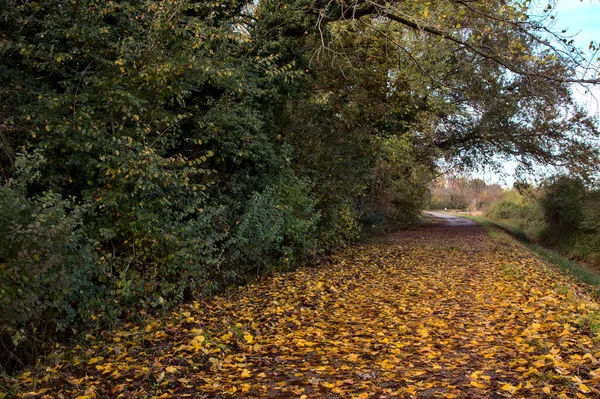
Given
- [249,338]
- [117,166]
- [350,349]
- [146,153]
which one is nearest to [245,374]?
[249,338]

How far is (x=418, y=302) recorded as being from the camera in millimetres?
7918

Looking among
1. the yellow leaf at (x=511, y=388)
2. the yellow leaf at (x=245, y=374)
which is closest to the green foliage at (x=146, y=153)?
the yellow leaf at (x=245, y=374)

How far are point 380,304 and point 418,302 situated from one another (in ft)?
2.06

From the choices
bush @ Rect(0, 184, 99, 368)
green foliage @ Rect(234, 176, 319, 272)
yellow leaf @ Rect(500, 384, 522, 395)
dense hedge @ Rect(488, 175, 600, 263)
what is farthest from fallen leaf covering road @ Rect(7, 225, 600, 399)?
dense hedge @ Rect(488, 175, 600, 263)

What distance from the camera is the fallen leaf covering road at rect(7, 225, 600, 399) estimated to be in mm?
4277

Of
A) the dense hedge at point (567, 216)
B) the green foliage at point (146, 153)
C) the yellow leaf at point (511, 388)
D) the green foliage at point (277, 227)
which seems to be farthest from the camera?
the dense hedge at point (567, 216)

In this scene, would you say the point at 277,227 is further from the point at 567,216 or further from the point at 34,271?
the point at 567,216

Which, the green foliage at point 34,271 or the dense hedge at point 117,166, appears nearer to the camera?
the green foliage at point 34,271

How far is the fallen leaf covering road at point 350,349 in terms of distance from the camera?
428cm

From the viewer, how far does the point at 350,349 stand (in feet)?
18.1

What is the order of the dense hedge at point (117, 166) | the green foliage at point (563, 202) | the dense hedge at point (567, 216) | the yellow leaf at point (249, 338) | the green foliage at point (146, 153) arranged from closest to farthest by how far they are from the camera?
the dense hedge at point (117, 166)
the green foliage at point (146, 153)
the yellow leaf at point (249, 338)
the dense hedge at point (567, 216)
the green foliage at point (563, 202)

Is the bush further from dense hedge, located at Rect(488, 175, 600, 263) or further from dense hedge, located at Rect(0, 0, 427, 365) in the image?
dense hedge, located at Rect(488, 175, 600, 263)

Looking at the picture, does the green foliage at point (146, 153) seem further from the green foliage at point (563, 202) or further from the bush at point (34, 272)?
the green foliage at point (563, 202)

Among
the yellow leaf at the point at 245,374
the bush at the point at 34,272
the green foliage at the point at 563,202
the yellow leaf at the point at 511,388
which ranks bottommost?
the yellow leaf at the point at 245,374
